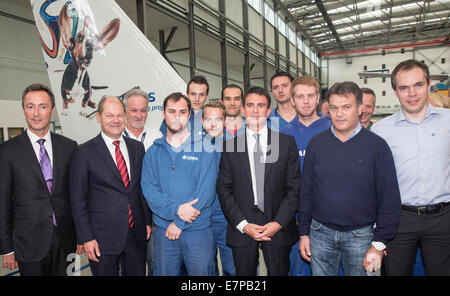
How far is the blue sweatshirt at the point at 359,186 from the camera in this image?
1.68m

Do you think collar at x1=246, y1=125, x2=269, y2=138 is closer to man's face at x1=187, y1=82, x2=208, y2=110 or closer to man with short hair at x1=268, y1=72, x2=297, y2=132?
man with short hair at x1=268, y1=72, x2=297, y2=132

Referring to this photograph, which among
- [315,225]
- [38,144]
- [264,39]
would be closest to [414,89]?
[315,225]

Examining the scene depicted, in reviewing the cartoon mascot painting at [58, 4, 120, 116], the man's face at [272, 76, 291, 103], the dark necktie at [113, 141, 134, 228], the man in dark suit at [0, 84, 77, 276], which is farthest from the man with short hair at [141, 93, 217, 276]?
the cartoon mascot painting at [58, 4, 120, 116]

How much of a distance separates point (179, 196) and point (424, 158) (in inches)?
62.5

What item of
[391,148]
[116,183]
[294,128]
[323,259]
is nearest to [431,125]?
[391,148]

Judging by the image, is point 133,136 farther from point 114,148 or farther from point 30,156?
point 30,156

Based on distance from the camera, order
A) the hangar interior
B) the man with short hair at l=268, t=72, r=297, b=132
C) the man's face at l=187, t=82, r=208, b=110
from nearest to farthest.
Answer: the man with short hair at l=268, t=72, r=297, b=132 → the man's face at l=187, t=82, r=208, b=110 → the hangar interior

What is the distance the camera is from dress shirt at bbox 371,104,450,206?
176 cm

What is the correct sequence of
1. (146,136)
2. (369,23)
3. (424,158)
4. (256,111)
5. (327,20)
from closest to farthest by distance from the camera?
(424,158) → (256,111) → (146,136) → (327,20) → (369,23)

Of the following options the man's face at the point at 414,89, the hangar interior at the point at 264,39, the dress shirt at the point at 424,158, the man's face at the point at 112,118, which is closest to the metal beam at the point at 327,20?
the hangar interior at the point at 264,39

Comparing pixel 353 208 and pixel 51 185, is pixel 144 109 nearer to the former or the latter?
pixel 51 185

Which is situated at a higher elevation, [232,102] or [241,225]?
[232,102]

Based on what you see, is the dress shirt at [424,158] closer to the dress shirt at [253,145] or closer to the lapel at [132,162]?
the dress shirt at [253,145]

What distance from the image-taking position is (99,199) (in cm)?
192
